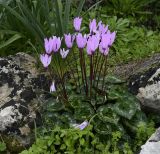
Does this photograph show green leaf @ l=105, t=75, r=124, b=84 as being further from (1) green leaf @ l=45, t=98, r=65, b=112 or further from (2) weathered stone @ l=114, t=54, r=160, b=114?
(1) green leaf @ l=45, t=98, r=65, b=112

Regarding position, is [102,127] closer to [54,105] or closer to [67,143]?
[67,143]

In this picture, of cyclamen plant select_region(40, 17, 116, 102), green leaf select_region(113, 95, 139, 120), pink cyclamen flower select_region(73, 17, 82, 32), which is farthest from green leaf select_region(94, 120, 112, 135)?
pink cyclamen flower select_region(73, 17, 82, 32)

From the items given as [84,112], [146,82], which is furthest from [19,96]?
[146,82]

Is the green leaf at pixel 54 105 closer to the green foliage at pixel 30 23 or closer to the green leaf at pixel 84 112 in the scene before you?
the green leaf at pixel 84 112

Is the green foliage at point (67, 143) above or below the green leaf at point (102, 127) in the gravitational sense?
below

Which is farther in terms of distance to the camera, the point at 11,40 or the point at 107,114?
the point at 11,40

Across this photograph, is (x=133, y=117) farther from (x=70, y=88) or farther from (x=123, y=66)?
(x=123, y=66)

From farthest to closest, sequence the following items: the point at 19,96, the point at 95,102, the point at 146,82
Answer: the point at 19,96 → the point at 146,82 → the point at 95,102

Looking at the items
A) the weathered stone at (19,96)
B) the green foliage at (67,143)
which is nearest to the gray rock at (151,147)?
the green foliage at (67,143)
